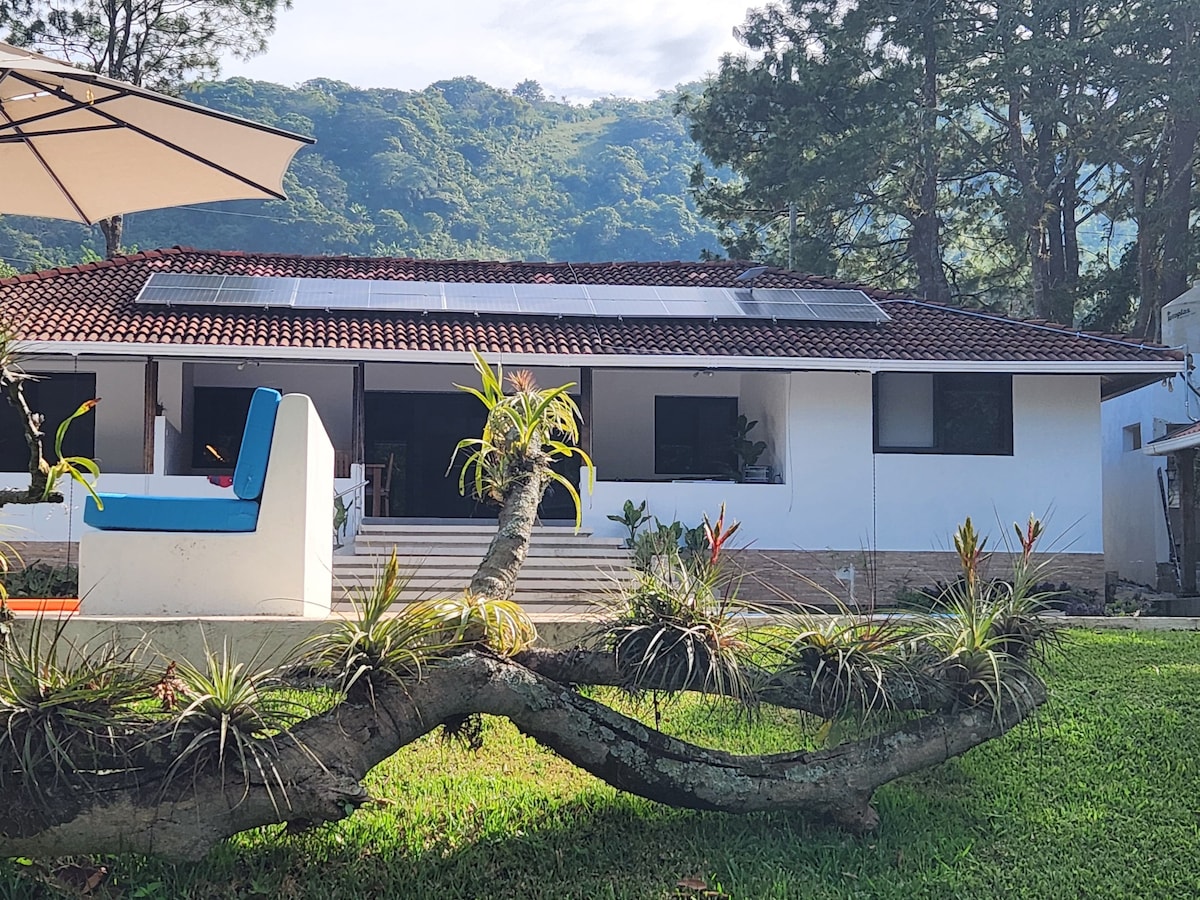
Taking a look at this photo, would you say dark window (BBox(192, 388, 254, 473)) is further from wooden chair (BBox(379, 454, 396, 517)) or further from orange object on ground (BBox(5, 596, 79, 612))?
orange object on ground (BBox(5, 596, 79, 612))

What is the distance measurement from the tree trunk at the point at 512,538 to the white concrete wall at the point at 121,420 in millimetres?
11710

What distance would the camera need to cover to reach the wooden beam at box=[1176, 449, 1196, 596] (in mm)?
17719

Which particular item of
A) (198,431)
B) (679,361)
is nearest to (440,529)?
(679,361)

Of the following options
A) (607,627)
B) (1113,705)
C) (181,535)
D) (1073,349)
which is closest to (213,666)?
(607,627)

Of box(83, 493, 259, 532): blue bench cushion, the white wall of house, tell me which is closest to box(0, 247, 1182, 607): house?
the white wall of house

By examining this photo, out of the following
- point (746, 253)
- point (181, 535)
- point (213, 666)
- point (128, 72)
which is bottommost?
point (213, 666)

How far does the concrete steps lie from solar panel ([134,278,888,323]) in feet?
10.4

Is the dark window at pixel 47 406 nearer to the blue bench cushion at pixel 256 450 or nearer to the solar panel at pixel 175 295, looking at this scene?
the solar panel at pixel 175 295

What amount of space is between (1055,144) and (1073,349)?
12.2 meters

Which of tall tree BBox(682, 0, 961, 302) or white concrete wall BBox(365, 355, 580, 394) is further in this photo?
tall tree BBox(682, 0, 961, 302)

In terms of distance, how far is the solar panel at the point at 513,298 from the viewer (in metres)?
16.0

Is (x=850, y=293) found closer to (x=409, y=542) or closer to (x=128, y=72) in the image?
(x=409, y=542)

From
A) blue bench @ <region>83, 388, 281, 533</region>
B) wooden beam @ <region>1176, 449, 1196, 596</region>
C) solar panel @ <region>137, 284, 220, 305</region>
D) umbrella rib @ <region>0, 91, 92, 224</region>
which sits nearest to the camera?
umbrella rib @ <region>0, 91, 92, 224</region>

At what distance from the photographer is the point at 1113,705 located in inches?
319
